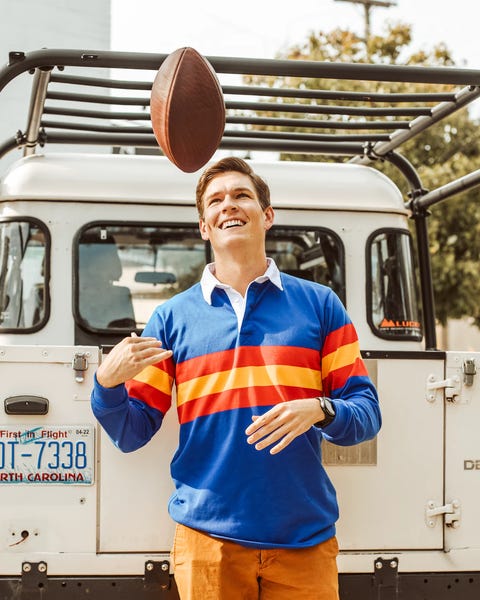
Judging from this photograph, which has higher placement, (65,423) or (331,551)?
(65,423)

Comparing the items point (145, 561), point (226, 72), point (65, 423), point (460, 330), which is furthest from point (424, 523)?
point (460, 330)

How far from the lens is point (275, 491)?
2.86 meters

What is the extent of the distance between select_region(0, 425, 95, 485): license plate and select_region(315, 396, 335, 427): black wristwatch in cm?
110

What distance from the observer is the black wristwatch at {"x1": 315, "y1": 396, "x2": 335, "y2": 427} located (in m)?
2.71

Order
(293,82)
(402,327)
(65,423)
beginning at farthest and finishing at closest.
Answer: (293,82), (402,327), (65,423)

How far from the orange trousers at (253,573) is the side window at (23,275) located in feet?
8.68

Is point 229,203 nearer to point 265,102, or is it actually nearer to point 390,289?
point 265,102

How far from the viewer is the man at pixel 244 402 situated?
9.24 ft

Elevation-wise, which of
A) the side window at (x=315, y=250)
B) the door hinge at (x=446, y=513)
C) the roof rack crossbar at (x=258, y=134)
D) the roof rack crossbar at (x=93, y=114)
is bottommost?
the door hinge at (x=446, y=513)

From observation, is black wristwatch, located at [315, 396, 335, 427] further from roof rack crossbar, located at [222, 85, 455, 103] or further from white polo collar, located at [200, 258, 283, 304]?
roof rack crossbar, located at [222, 85, 455, 103]

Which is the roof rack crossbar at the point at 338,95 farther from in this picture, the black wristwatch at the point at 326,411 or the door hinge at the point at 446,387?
the black wristwatch at the point at 326,411

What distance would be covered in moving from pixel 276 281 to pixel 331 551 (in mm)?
933

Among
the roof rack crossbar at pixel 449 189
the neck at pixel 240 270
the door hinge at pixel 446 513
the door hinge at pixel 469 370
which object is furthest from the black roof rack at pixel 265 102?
the door hinge at pixel 446 513

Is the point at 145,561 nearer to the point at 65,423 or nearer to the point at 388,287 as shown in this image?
the point at 65,423
